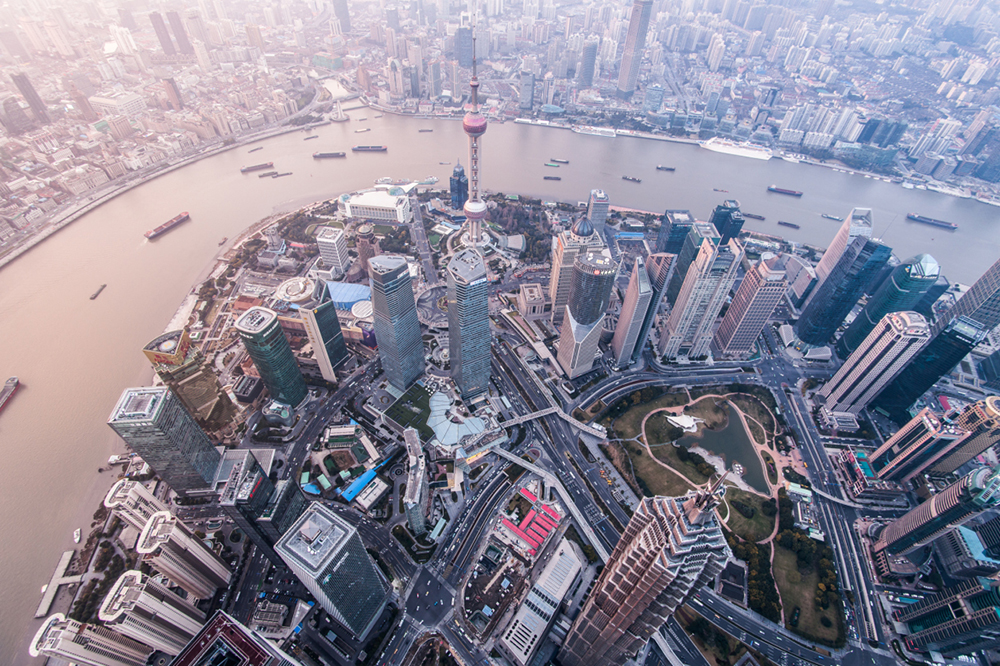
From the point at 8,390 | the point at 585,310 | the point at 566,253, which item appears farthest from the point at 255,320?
the point at 8,390

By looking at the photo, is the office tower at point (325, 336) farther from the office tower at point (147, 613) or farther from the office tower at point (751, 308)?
the office tower at point (751, 308)

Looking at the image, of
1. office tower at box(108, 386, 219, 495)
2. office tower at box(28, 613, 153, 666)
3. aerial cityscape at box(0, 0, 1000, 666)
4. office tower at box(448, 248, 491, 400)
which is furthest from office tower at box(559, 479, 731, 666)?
office tower at box(108, 386, 219, 495)

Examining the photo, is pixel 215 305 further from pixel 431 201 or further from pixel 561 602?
pixel 561 602

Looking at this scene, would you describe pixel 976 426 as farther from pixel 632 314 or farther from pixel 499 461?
pixel 499 461

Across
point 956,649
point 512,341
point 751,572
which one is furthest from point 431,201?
point 956,649

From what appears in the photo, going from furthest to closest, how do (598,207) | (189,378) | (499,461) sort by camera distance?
(598,207) → (499,461) → (189,378)

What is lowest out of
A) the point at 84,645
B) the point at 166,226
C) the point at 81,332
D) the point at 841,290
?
the point at 81,332
